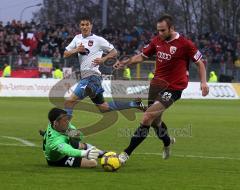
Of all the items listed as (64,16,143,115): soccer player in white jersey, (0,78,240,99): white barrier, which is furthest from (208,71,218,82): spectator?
(64,16,143,115): soccer player in white jersey

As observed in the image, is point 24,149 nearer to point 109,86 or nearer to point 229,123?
point 229,123

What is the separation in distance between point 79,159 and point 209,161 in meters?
2.52

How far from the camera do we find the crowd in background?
146ft

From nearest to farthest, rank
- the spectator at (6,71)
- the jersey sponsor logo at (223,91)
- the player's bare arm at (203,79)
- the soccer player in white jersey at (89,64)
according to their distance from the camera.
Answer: the player's bare arm at (203,79) < the soccer player in white jersey at (89,64) < the spectator at (6,71) < the jersey sponsor logo at (223,91)

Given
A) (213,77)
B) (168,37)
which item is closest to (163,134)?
(168,37)

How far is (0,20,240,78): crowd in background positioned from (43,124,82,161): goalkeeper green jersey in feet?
104

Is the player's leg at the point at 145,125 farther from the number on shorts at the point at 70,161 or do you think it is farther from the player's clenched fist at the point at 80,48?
the player's clenched fist at the point at 80,48

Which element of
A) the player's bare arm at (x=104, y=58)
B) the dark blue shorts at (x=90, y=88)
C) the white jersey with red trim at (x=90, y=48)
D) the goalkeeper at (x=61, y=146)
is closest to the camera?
the goalkeeper at (x=61, y=146)

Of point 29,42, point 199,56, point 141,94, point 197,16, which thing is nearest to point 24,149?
point 199,56

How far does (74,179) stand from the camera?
9.40 m

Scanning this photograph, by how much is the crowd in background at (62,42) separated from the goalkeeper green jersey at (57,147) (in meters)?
31.7

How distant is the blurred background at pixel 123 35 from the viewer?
142 ft

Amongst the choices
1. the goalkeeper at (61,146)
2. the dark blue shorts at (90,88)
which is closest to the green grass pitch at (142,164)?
the goalkeeper at (61,146)

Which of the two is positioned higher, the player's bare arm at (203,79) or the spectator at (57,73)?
the player's bare arm at (203,79)
